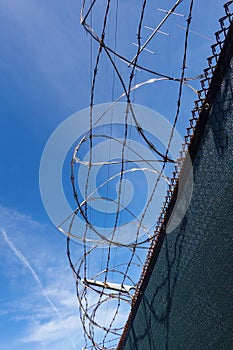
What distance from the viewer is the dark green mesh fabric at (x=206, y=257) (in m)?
2.98

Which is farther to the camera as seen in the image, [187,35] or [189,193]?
[189,193]

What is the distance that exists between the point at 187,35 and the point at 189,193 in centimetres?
178

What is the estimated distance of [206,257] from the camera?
10.9ft

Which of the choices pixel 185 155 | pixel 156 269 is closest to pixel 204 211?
pixel 185 155

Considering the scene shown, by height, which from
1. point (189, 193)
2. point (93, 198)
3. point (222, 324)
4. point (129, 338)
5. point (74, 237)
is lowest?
point (222, 324)

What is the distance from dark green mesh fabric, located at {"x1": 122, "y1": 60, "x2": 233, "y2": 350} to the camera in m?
2.98

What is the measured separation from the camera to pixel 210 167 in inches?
136

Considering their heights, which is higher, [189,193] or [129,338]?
[189,193]

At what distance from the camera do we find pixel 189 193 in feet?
12.9

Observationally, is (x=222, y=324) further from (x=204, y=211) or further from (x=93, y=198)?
(x=93, y=198)

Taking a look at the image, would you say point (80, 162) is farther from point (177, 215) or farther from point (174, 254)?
point (174, 254)

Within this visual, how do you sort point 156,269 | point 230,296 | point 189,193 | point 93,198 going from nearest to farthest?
point 230,296 < point 189,193 < point 93,198 < point 156,269

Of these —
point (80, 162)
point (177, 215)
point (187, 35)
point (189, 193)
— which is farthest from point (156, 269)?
point (187, 35)

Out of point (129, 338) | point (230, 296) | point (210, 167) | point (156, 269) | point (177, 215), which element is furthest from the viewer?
point (129, 338)
